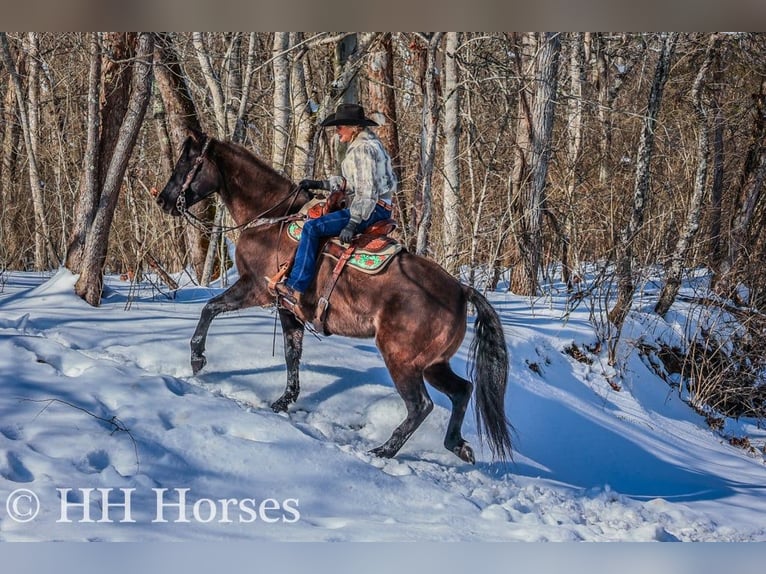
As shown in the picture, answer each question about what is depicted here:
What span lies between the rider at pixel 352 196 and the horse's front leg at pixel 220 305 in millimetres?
308

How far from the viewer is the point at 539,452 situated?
6.02 metres

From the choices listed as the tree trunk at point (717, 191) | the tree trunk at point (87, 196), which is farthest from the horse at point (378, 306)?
the tree trunk at point (717, 191)

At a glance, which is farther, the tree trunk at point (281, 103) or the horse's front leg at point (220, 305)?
the tree trunk at point (281, 103)

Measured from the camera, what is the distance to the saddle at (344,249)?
5328 mm

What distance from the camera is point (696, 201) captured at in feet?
28.8

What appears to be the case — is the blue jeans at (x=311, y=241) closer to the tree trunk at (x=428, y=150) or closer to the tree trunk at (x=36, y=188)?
the tree trunk at (x=428, y=150)

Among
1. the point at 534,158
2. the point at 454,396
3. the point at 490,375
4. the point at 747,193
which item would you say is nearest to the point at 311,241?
the point at 454,396

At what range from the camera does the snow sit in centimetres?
498

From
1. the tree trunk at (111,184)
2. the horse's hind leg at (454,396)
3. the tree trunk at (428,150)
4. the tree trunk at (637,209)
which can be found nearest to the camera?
the horse's hind leg at (454,396)

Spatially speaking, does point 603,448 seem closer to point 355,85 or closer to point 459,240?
point 459,240

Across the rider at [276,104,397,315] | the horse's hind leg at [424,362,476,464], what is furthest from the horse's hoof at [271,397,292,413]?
the horse's hind leg at [424,362,476,464]
